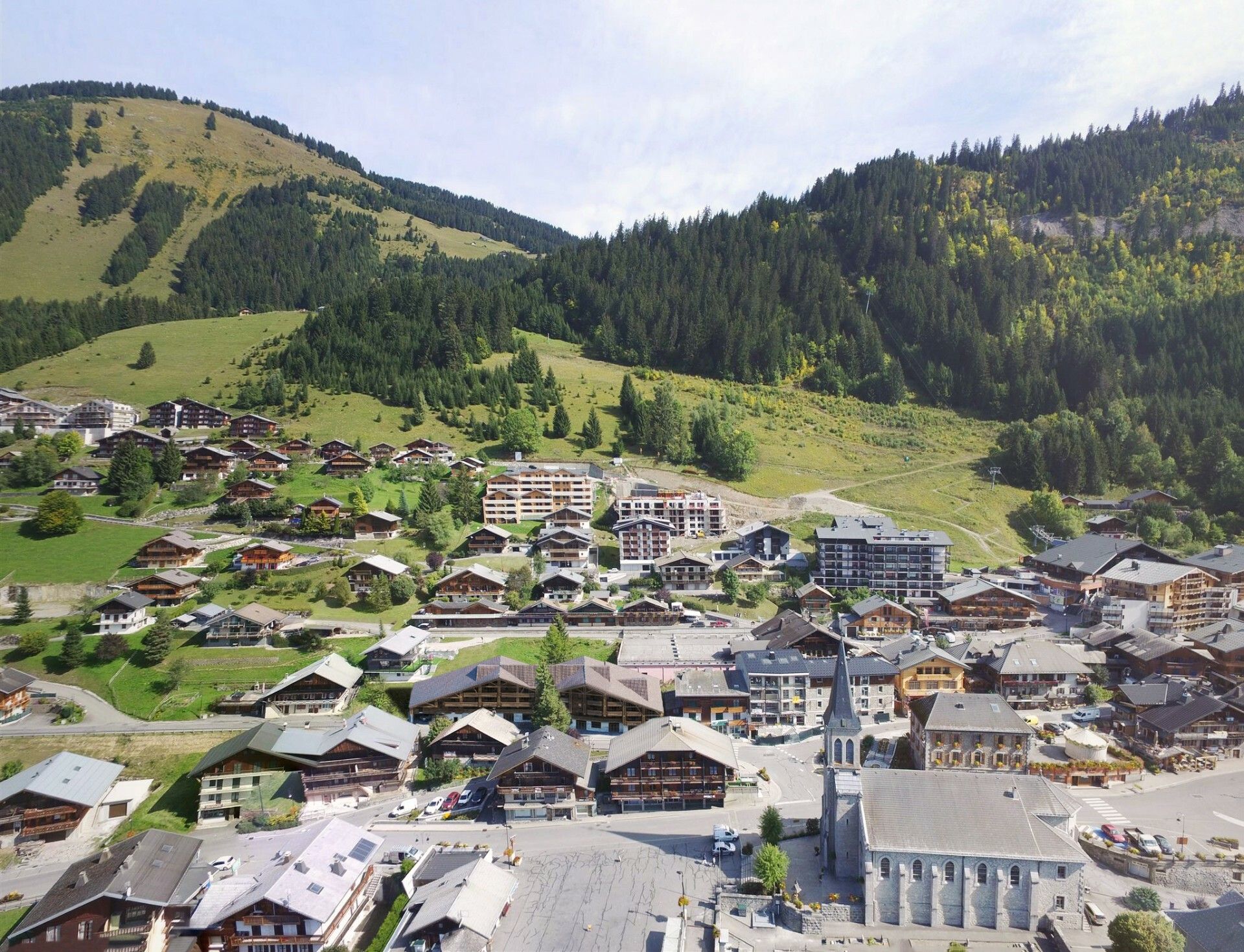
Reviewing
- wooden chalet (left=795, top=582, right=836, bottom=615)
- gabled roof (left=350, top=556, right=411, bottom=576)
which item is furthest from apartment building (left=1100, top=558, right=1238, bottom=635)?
gabled roof (left=350, top=556, right=411, bottom=576)

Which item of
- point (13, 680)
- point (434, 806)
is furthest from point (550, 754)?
point (13, 680)

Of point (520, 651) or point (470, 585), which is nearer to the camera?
point (520, 651)

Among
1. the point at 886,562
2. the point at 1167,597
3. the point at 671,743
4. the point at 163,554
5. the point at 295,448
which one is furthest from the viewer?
the point at 295,448

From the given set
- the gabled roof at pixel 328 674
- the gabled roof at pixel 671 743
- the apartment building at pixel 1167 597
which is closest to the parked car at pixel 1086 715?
the apartment building at pixel 1167 597

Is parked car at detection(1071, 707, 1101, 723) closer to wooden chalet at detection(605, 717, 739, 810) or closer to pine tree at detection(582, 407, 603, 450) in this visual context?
wooden chalet at detection(605, 717, 739, 810)

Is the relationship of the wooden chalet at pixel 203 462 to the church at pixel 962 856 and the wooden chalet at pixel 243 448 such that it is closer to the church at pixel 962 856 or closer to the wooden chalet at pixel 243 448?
the wooden chalet at pixel 243 448

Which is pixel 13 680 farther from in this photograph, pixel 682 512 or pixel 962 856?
pixel 962 856
